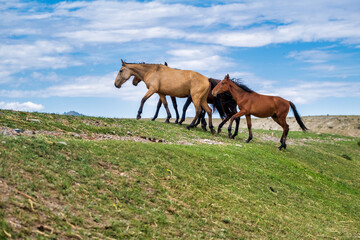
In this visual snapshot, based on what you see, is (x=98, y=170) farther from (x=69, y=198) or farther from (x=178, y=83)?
(x=178, y=83)

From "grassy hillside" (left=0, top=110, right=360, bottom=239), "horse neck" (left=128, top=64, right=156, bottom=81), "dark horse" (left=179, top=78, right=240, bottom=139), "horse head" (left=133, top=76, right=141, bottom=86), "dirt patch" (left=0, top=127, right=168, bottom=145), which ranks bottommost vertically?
"grassy hillside" (left=0, top=110, right=360, bottom=239)

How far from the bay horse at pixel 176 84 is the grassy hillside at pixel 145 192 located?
571 cm

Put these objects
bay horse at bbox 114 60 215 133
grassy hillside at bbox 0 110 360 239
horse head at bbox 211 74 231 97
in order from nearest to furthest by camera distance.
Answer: grassy hillside at bbox 0 110 360 239 → horse head at bbox 211 74 231 97 → bay horse at bbox 114 60 215 133

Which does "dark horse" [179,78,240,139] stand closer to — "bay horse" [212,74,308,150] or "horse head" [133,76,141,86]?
"bay horse" [212,74,308,150]


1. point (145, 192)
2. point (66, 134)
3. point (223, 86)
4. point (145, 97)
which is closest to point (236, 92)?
point (223, 86)

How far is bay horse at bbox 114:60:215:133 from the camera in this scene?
2081 cm

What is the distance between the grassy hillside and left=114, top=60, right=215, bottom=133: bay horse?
571 cm

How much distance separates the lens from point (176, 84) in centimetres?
2094

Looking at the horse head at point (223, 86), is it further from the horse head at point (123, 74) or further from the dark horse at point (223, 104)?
the horse head at point (123, 74)

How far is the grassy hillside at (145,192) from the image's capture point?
6469 mm

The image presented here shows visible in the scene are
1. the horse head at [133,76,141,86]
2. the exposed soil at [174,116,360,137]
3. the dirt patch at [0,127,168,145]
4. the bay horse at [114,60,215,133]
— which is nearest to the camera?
the dirt patch at [0,127,168,145]

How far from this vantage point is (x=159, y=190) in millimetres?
8656

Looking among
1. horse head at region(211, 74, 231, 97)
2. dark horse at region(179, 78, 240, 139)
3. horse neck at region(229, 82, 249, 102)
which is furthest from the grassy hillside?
dark horse at region(179, 78, 240, 139)

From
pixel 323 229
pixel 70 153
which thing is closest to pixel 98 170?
pixel 70 153
